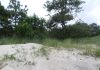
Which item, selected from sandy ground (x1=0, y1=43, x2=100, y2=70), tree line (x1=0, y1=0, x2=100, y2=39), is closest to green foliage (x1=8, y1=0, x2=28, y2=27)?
tree line (x1=0, y1=0, x2=100, y2=39)

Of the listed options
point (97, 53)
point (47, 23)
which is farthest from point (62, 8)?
point (97, 53)

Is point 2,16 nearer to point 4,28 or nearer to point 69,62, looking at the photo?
point 4,28

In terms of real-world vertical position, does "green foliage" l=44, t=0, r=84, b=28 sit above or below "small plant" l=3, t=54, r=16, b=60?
above

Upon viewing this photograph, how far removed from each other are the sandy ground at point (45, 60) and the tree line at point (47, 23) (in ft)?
28.7

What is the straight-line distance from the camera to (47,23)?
26.3 m

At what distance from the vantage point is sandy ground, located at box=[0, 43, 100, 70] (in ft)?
34.2

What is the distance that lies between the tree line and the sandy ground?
873 centimetres

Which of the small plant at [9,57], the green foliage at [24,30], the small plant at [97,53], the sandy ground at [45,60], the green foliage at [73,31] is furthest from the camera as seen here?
the green foliage at [73,31]

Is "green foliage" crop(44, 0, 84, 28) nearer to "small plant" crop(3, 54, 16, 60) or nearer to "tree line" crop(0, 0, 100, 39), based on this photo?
"tree line" crop(0, 0, 100, 39)

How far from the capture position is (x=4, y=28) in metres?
22.2

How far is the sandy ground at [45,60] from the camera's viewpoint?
10430 millimetres

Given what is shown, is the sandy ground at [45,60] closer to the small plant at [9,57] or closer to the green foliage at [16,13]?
the small plant at [9,57]

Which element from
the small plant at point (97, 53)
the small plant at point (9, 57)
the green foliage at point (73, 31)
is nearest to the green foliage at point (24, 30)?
the green foliage at point (73, 31)

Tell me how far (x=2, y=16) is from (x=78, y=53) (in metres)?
11.7
